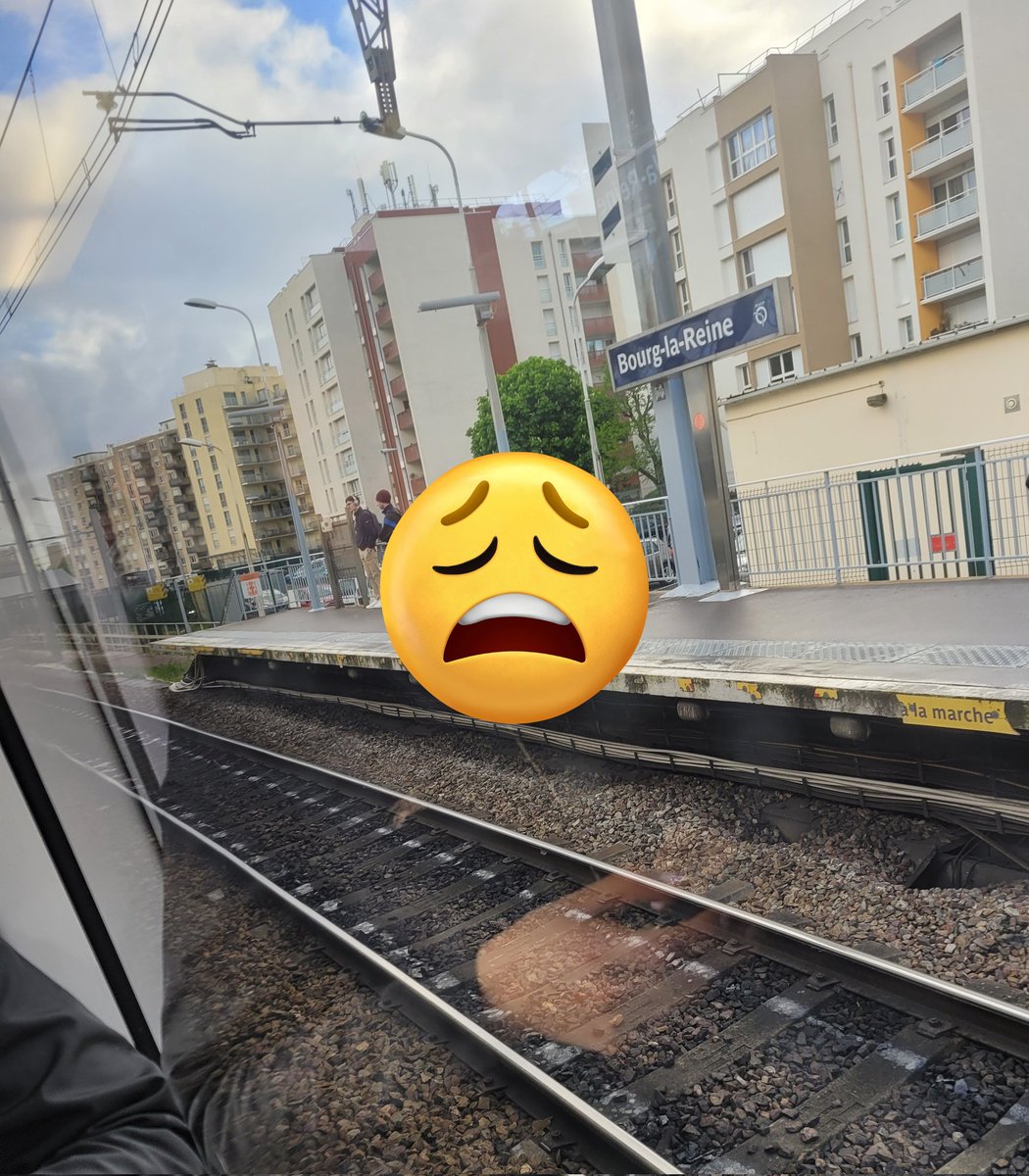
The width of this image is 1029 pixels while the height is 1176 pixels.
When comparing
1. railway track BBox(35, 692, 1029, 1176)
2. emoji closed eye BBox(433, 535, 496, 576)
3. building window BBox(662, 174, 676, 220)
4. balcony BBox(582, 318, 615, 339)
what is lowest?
railway track BBox(35, 692, 1029, 1176)

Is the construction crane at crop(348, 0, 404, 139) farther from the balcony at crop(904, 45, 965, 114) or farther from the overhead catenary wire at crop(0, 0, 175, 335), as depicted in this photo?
the balcony at crop(904, 45, 965, 114)

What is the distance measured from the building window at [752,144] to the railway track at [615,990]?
191 centimetres

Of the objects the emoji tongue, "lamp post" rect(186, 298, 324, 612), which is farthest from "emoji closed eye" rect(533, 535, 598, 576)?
→ "lamp post" rect(186, 298, 324, 612)

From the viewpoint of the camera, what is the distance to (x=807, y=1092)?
1.58 meters

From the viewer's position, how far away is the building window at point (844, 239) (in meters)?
1.86

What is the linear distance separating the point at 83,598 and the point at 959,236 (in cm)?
239

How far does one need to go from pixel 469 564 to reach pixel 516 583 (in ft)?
0.31

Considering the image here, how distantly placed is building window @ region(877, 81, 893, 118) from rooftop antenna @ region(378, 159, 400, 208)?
1145 millimetres

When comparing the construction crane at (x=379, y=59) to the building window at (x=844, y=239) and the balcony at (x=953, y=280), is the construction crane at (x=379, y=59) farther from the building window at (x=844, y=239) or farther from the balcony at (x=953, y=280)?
the balcony at (x=953, y=280)

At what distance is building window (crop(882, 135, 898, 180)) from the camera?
5.78ft

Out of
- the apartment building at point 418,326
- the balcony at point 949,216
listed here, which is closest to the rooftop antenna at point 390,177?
the apartment building at point 418,326

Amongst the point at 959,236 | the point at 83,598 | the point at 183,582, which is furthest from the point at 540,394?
the point at 83,598

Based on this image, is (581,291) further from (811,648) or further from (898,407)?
(811,648)

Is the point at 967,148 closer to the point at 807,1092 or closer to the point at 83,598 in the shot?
the point at 807,1092
